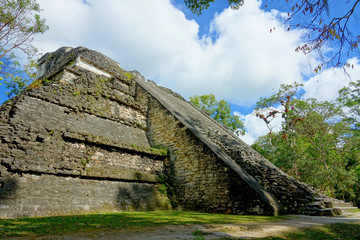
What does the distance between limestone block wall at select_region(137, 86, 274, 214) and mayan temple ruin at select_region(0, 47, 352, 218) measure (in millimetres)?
26

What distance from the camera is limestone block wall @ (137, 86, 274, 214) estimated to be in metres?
5.37

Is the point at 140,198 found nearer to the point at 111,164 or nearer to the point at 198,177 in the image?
the point at 111,164

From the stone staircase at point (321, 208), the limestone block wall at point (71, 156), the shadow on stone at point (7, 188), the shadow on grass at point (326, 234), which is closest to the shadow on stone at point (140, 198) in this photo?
the limestone block wall at point (71, 156)

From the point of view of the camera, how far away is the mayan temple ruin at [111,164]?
4406 millimetres

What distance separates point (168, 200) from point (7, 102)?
5.13 meters

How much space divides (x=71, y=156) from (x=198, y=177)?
11.9ft

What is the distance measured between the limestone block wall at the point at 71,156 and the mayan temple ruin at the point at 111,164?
0.02m

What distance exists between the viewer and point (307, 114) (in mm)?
15758

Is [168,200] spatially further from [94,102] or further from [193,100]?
[193,100]

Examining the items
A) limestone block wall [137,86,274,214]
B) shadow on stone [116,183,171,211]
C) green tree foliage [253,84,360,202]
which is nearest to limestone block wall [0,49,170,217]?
shadow on stone [116,183,171,211]

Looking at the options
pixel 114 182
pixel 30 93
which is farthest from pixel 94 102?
pixel 114 182

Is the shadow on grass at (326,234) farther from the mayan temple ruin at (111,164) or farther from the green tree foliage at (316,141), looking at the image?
the green tree foliage at (316,141)

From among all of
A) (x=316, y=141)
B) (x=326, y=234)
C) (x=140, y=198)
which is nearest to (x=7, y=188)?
(x=140, y=198)

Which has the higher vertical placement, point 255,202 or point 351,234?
point 255,202
